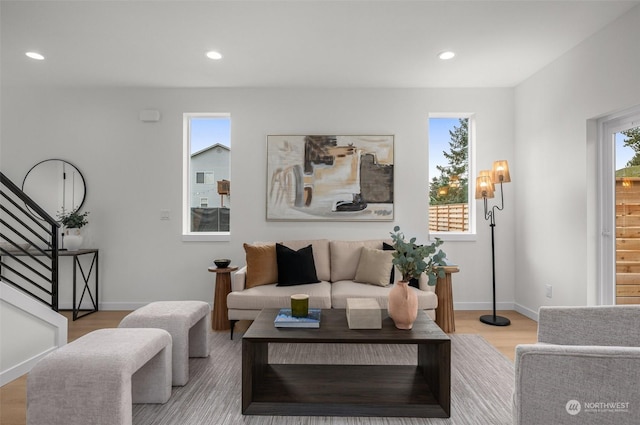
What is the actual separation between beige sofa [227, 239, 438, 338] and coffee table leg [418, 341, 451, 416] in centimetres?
93

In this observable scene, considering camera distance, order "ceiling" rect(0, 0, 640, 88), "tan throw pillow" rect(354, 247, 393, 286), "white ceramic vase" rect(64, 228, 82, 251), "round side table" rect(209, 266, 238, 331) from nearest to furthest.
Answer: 1. "ceiling" rect(0, 0, 640, 88)
2. "tan throw pillow" rect(354, 247, 393, 286)
3. "round side table" rect(209, 266, 238, 331)
4. "white ceramic vase" rect(64, 228, 82, 251)

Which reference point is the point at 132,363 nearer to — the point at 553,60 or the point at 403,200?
the point at 403,200

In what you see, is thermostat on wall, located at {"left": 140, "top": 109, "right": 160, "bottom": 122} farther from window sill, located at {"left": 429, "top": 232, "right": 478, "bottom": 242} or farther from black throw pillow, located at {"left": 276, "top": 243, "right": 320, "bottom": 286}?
window sill, located at {"left": 429, "top": 232, "right": 478, "bottom": 242}

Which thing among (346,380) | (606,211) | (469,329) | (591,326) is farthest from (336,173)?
(591,326)

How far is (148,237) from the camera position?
417 centimetres

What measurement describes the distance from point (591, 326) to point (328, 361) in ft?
5.68

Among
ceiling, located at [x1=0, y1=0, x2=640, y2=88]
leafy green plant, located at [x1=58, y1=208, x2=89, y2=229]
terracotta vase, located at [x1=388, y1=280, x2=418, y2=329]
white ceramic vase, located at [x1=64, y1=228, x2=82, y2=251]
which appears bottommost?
terracotta vase, located at [x1=388, y1=280, x2=418, y2=329]

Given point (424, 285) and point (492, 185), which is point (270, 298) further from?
point (492, 185)

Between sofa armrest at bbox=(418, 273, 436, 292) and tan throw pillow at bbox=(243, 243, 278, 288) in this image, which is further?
tan throw pillow at bbox=(243, 243, 278, 288)

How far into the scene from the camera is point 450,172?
4.32 meters

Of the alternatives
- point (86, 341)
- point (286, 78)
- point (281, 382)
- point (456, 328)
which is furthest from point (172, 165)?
point (456, 328)

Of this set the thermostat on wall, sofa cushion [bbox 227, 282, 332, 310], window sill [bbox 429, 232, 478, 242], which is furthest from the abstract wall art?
the thermostat on wall

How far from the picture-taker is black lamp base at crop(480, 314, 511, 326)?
11.9 ft

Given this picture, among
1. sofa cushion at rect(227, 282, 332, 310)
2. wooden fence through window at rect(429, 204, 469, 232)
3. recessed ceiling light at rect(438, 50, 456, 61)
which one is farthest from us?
wooden fence through window at rect(429, 204, 469, 232)
